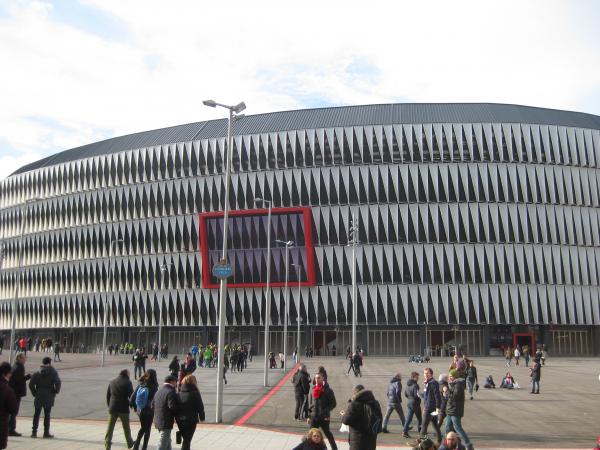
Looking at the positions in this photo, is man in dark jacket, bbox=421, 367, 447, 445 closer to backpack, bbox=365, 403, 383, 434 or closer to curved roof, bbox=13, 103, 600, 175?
backpack, bbox=365, 403, 383, 434

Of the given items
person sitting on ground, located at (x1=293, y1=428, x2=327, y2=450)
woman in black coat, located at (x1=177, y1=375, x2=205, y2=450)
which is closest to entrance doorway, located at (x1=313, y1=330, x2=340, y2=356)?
woman in black coat, located at (x1=177, y1=375, x2=205, y2=450)

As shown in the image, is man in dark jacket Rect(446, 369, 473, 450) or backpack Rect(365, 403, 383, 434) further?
man in dark jacket Rect(446, 369, 473, 450)

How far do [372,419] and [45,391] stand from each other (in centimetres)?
916

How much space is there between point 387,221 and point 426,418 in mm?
66091

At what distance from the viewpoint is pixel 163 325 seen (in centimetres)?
9056

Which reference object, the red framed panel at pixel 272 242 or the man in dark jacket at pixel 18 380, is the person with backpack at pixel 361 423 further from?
the red framed panel at pixel 272 242

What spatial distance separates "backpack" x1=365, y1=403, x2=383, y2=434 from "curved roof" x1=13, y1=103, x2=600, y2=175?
2940 inches

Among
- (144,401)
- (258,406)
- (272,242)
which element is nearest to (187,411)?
(144,401)

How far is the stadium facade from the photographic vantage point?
80.6m

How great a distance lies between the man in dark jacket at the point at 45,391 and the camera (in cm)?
1650

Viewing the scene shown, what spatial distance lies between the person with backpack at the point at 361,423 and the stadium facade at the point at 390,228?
67358mm

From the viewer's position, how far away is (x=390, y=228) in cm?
8219

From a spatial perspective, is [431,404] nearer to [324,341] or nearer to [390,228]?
[390,228]

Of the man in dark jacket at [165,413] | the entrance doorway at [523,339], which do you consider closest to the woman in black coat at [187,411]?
the man in dark jacket at [165,413]
